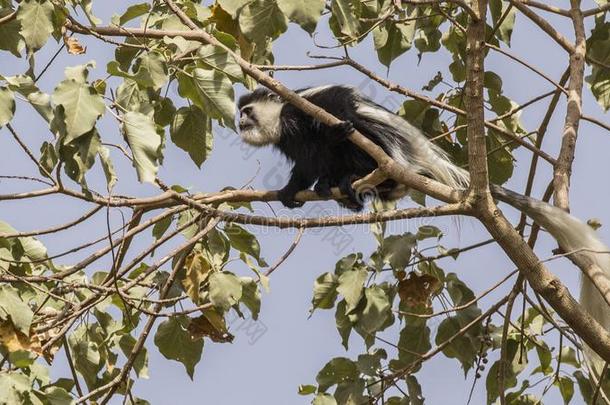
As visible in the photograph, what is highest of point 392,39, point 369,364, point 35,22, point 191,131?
point 392,39

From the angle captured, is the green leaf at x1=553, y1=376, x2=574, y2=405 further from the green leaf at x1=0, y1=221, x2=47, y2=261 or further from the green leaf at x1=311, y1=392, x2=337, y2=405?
the green leaf at x1=0, y1=221, x2=47, y2=261

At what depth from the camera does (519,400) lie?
134 inches

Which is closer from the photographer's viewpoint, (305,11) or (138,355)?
(305,11)

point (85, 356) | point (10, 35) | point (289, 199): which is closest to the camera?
point (10, 35)

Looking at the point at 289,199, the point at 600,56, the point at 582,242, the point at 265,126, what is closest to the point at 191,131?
the point at 289,199

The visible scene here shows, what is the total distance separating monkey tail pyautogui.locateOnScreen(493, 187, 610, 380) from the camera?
3.02 meters

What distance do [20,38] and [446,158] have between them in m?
2.15

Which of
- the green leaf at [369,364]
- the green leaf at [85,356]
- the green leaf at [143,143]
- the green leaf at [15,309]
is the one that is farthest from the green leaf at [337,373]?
the green leaf at [143,143]

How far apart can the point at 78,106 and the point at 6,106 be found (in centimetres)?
26

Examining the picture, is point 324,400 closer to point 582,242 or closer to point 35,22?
point 582,242

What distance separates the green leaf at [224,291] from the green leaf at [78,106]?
0.83 m

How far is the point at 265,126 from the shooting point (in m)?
4.70

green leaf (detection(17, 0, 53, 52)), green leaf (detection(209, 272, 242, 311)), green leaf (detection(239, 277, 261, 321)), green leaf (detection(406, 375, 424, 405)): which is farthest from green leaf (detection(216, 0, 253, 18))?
green leaf (detection(406, 375, 424, 405))

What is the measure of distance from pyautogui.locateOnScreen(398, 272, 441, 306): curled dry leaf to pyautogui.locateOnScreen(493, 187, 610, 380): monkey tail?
0.42 metres
